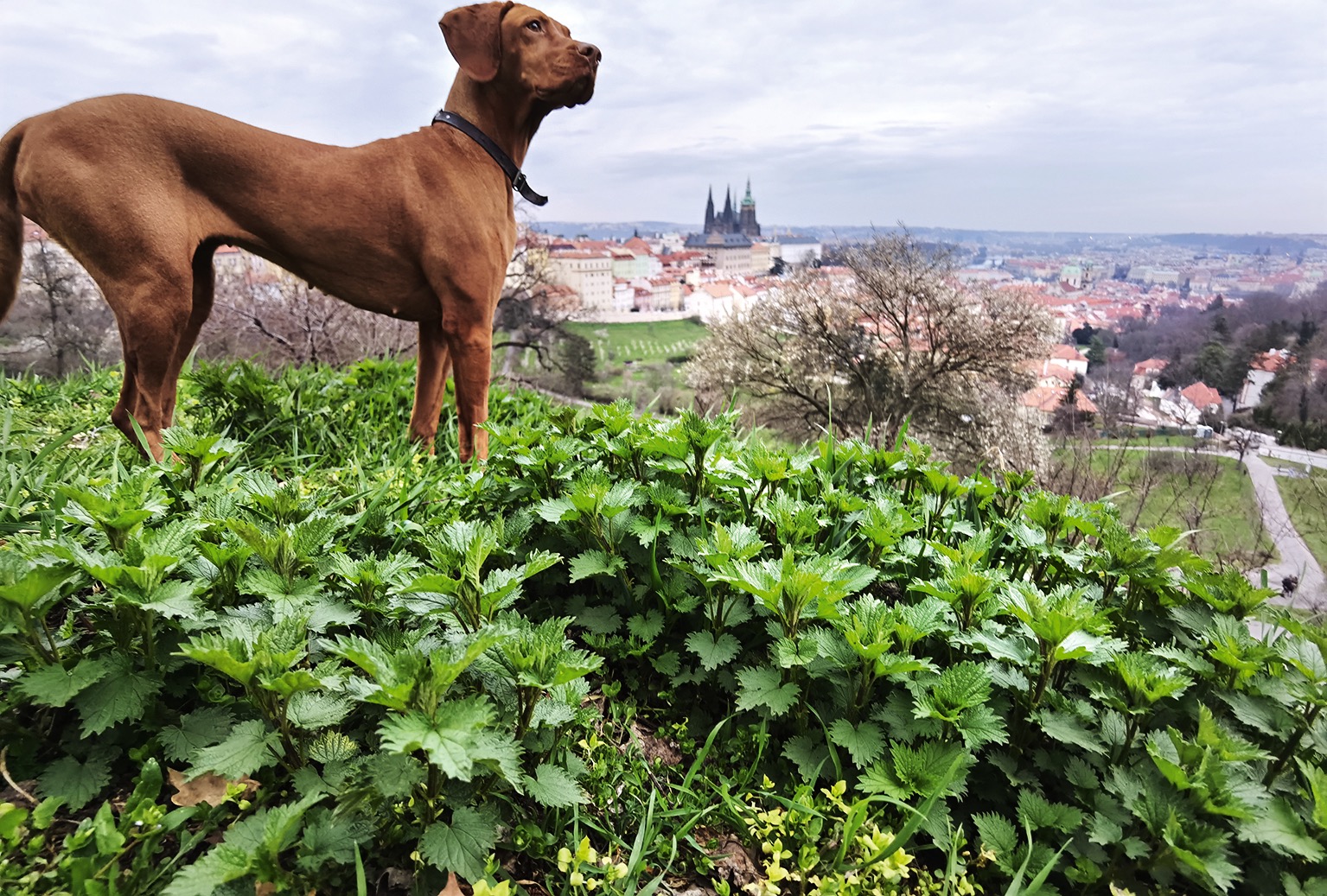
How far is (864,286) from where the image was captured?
15.5 m

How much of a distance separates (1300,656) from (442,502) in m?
2.10

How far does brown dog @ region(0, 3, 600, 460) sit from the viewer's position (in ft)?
6.72

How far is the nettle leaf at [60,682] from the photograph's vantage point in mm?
910

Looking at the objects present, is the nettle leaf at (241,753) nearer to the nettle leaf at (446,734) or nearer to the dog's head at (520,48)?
the nettle leaf at (446,734)

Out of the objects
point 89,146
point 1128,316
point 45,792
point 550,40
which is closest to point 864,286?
point 1128,316

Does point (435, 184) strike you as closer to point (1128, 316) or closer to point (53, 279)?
point (53, 279)

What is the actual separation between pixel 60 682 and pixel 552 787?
0.71 meters

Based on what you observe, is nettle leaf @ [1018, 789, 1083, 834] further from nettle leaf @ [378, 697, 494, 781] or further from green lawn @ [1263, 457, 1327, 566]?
green lawn @ [1263, 457, 1327, 566]

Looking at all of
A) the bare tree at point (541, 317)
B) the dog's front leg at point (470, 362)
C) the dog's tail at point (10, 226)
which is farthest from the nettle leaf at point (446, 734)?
the bare tree at point (541, 317)

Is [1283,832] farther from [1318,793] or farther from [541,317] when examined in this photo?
[541,317]

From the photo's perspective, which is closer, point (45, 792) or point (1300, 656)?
point (45, 792)

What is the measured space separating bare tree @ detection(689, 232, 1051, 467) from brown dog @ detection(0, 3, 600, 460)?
11958 mm

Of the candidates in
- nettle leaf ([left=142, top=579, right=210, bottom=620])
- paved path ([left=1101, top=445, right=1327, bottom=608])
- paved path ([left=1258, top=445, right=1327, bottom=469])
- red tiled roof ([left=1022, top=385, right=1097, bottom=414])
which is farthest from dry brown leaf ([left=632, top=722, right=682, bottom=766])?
red tiled roof ([left=1022, top=385, right=1097, bottom=414])

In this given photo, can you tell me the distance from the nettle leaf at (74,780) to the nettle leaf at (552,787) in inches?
24.8
